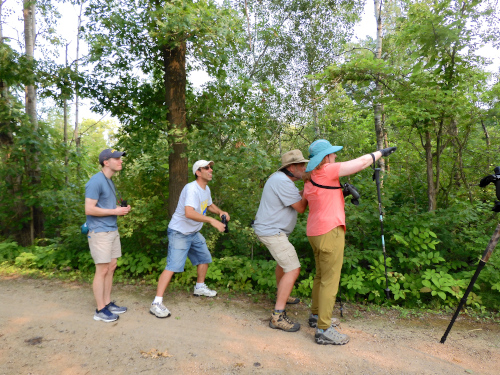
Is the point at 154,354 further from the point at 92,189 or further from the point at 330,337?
the point at 92,189

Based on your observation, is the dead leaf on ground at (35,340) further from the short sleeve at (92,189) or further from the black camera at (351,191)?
the black camera at (351,191)

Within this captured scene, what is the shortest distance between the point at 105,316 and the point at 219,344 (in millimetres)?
1525

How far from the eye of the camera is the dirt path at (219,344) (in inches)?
113

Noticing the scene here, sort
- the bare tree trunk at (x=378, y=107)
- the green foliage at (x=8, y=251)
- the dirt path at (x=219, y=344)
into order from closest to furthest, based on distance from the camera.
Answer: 1. the dirt path at (x=219, y=344)
2. the bare tree trunk at (x=378, y=107)
3. the green foliage at (x=8, y=251)

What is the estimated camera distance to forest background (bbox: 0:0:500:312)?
14.9 ft

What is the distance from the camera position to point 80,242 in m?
6.31

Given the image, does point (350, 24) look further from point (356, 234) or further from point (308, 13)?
point (356, 234)

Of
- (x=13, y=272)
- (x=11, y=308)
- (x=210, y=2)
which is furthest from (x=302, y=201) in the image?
(x=13, y=272)

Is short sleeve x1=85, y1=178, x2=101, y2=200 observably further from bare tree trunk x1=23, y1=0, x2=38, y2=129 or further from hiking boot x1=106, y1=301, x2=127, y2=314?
bare tree trunk x1=23, y1=0, x2=38, y2=129

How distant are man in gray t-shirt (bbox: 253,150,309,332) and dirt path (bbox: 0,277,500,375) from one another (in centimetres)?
31

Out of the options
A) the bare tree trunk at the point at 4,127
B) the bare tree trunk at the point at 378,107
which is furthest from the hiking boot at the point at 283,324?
the bare tree trunk at the point at 4,127

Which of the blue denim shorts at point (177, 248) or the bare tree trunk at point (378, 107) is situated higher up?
the bare tree trunk at point (378, 107)

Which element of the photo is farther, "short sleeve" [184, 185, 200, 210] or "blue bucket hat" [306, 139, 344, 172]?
"short sleeve" [184, 185, 200, 210]

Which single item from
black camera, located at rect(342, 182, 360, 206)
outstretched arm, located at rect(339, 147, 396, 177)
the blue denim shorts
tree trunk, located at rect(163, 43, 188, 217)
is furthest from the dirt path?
tree trunk, located at rect(163, 43, 188, 217)
